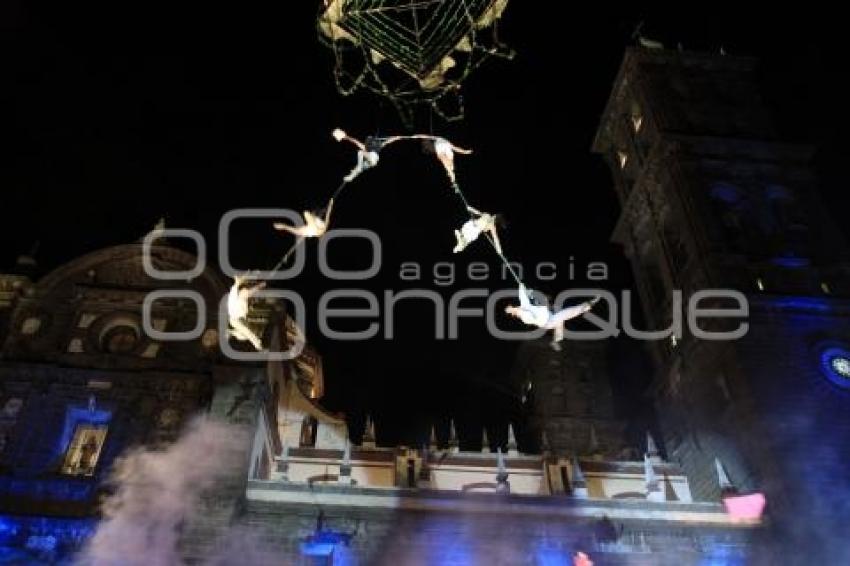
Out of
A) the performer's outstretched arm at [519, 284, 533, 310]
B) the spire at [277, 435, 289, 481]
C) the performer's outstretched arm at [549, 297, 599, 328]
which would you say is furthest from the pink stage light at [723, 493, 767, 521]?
the spire at [277, 435, 289, 481]

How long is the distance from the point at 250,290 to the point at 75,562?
10.7 m

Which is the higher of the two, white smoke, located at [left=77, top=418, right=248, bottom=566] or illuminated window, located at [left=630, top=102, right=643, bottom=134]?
illuminated window, located at [left=630, top=102, right=643, bottom=134]

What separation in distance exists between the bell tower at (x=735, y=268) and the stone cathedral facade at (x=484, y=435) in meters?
0.11

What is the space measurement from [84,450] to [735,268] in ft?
93.9

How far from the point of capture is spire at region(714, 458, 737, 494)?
26609mm

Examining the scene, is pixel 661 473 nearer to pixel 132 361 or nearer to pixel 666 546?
pixel 666 546

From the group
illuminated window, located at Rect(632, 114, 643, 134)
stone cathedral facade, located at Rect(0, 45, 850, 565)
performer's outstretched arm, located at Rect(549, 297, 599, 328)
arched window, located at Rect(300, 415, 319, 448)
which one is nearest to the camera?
performer's outstretched arm, located at Rect(549, 297, 599, 328)

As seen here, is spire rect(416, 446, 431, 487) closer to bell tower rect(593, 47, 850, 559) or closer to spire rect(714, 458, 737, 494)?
spire rect(714, 458, 737, 494)

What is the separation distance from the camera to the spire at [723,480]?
2661 centimetres

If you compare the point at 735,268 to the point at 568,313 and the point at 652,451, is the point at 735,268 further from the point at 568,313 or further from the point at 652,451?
the point at 568,313

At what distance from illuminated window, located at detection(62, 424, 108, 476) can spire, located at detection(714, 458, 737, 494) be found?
23016 millimetres

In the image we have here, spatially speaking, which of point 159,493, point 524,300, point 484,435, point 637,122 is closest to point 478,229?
point 524,300

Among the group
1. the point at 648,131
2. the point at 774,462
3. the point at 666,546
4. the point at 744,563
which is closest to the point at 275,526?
the point at 666,546

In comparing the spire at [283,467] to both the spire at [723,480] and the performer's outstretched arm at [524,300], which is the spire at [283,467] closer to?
the performer's outstretched arm at [524,300]
